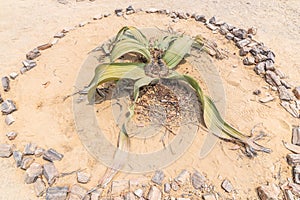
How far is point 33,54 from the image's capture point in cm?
255

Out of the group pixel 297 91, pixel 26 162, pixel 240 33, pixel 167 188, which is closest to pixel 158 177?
pixel 167 188

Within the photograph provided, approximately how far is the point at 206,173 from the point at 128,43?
1110mm

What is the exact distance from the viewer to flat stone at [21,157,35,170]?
1760mm

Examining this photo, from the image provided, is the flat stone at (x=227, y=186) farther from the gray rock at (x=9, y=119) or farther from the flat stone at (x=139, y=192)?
the gray rock at (x=9, y=119)

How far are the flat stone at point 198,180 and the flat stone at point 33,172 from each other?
952 millimetres

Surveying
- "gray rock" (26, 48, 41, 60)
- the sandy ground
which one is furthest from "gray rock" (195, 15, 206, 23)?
"gray rock" (26, 48, 41, 60)

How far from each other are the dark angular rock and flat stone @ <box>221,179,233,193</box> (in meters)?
0.11

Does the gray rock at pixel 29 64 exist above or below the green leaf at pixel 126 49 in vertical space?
below

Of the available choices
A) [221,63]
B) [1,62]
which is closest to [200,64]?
[221,63]

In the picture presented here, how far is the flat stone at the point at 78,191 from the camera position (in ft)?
5.27

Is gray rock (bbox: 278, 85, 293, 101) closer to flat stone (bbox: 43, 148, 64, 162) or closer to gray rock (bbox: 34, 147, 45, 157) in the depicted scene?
flat stone (bbox: 43, 148, 64, 162)

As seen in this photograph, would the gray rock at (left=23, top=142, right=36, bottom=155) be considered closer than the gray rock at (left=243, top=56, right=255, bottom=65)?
Yes

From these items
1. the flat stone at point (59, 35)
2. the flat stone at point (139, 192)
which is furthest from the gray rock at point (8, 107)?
the flat stone at point (139, 192)

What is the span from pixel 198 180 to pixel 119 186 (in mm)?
477
